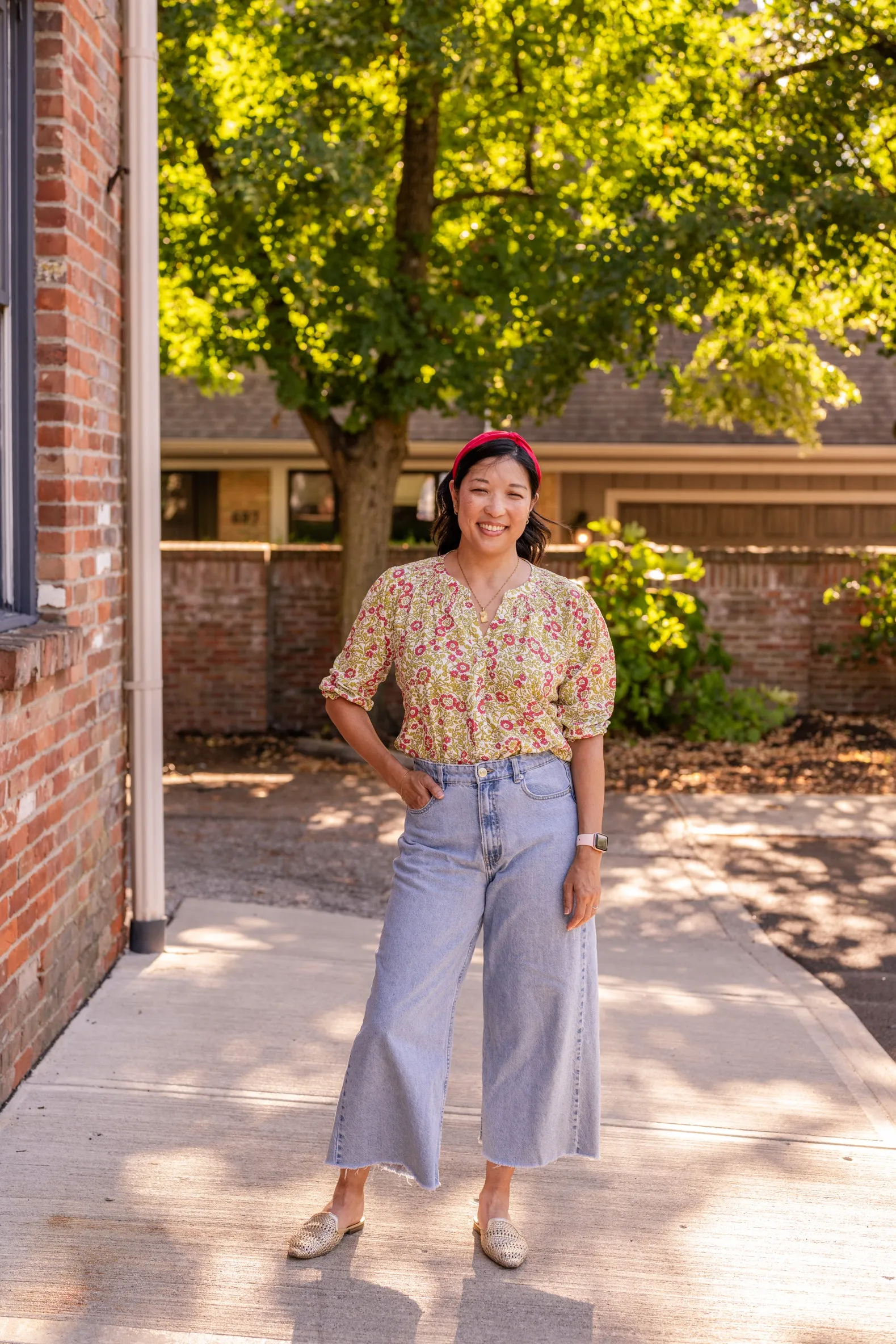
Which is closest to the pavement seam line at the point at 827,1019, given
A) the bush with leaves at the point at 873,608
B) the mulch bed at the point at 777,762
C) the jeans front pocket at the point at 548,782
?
the jeans front pocket at the point at 548,782

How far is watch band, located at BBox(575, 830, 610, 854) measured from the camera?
10.3 ft

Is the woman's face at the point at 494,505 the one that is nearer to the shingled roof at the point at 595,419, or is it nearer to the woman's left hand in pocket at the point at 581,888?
the woman's left hand in pocket at the point at 581,888

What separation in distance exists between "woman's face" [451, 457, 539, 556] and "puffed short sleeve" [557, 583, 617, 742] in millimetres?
221

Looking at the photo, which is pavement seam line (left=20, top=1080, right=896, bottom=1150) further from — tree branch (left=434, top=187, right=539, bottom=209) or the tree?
tree branch (left=434, top=187, right=539, bottom=209)

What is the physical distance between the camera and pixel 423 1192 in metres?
3.66

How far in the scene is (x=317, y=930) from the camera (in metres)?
6.34

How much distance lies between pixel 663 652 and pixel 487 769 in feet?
29.6

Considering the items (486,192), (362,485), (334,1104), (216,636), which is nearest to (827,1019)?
(334,1104)

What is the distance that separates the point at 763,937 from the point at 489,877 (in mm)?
3837

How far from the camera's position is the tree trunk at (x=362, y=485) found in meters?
11.8

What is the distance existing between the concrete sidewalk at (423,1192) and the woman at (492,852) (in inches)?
8.0

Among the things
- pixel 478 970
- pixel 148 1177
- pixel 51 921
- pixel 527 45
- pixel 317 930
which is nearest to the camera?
pixel 148 1177

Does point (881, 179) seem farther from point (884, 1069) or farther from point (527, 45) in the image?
point (884, 1069)

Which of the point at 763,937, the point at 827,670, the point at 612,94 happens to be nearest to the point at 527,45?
the point at 612,94
